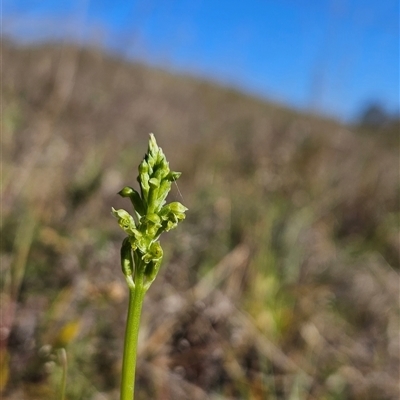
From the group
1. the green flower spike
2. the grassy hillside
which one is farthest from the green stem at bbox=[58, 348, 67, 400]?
the green flower spike

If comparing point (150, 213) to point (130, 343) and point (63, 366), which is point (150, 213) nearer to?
point (130, 343)


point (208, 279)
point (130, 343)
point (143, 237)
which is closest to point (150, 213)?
point (143, 237)

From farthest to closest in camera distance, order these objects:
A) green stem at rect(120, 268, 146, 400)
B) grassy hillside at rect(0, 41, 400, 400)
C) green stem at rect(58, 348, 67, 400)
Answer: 1. grassy hillside at rect(0, 41, 400, 400)
2. green stem at rect(58, 348, 67, 400)
3. green stem at rect(120, 268, 146, 400)

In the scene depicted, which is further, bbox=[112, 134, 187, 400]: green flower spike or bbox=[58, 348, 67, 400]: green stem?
bbox=[58, 348, 67, 400]: green stem

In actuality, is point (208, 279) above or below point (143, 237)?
below

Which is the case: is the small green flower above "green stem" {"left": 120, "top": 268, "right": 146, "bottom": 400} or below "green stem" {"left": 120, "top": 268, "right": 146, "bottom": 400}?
above

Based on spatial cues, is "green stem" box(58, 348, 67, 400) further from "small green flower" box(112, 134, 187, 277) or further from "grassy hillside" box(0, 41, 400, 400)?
"small green flower" box(112, 134, 187, 277)

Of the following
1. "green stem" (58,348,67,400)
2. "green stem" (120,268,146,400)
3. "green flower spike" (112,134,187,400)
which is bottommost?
"green stem" (58,348,67,400)
